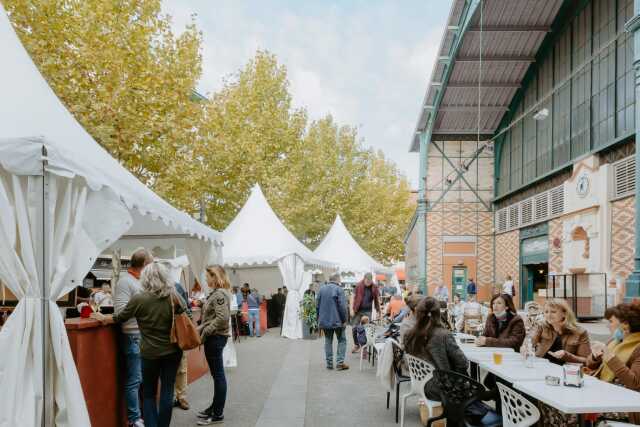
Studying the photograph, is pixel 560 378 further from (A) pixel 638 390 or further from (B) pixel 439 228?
(B) pixel 439 228

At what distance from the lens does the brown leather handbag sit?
4445mm

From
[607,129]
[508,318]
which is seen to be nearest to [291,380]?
[508,318]

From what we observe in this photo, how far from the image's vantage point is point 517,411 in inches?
146

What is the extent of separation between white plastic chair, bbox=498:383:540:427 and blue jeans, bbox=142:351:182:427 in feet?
8.81

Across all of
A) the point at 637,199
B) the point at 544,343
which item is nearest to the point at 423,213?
the point at 637,199

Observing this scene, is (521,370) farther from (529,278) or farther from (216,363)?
(529,278)

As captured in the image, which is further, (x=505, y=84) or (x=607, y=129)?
(x=505, y=84)

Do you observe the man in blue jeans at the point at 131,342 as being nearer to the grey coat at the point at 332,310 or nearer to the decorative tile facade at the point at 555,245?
the grey coat at the point at 332,310

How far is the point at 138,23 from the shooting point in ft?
44.9

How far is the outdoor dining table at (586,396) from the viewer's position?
3.45 m

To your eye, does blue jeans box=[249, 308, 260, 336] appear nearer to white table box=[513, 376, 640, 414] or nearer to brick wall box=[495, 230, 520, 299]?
white table box=[513, 376, 640, 414]

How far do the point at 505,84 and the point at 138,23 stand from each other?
16275 millimetres

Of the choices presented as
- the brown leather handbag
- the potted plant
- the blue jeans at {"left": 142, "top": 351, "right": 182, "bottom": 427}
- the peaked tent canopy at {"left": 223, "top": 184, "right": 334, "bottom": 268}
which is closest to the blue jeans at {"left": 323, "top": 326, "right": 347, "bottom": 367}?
the blue jeans at {"left": 142, "top": 351, "right": 182, "bottom": 427}

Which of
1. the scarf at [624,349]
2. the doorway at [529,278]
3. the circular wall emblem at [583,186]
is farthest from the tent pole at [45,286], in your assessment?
the doorway at [529,278]
